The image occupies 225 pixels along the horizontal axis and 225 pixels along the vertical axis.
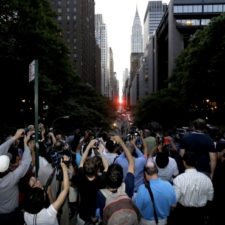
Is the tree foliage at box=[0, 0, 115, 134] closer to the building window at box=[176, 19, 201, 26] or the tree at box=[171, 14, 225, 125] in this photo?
the tree at box=[171, 14, 225, 125]

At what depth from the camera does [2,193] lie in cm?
579

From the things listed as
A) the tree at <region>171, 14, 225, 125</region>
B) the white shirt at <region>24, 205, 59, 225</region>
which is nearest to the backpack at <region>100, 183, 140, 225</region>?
the white shirt at <region>24, 205, 59, 225</region>

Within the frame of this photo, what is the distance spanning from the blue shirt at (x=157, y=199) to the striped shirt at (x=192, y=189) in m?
0.74

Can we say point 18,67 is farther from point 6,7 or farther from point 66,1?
point 66,1

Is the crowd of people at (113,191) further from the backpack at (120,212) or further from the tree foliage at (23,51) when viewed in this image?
the tree foliage at (23,51)

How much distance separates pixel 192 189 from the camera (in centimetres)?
604

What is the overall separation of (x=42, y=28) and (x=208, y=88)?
1788cm

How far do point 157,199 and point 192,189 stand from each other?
1002 millimetres

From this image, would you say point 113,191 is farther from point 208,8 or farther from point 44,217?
point 208,8

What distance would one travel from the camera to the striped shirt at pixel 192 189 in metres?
6.05

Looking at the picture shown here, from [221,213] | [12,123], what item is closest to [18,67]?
[12,123]

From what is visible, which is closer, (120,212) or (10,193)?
(120,212)

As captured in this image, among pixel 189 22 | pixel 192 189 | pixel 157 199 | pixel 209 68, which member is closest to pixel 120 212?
pixel 157 199

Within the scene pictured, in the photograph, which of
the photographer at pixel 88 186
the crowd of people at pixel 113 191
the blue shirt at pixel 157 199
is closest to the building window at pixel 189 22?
the crowd of people at pixel 113 191
